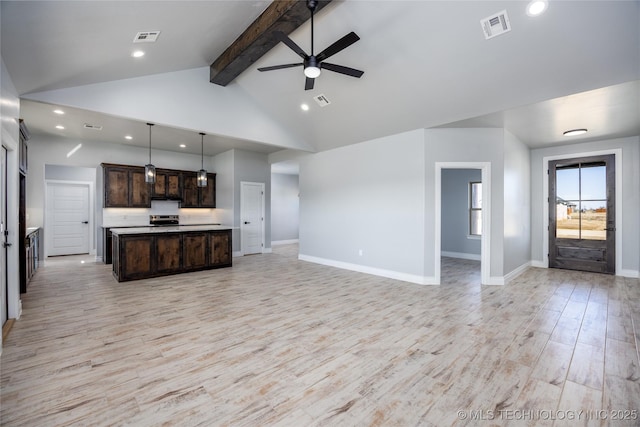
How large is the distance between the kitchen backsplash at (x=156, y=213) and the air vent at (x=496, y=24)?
7.55m

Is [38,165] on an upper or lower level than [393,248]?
upper

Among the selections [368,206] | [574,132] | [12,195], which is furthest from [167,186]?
[574,132]

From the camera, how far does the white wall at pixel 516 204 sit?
17.0 feet

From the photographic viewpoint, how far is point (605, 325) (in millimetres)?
3289

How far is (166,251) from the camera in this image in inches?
222

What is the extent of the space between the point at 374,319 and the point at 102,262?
6952mm

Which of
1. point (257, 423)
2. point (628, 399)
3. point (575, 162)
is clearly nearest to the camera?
point (257, 423)

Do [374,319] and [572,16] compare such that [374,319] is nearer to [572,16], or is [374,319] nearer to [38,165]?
[572,16]

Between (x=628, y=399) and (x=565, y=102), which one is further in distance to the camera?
(x=565, y=102)

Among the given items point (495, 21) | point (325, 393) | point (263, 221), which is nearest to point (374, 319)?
point (325, 393)

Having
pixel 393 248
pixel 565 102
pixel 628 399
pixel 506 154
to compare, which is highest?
pixel 565 102

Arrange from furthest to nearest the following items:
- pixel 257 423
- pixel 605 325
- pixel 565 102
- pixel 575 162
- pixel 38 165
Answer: pixel 38 165 < pixel 575 162 < pixel 565 102 < pixel 605 325 < pixel 257 423

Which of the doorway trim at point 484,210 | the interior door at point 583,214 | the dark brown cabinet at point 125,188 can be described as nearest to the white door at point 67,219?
the dark brown cabinet at point 125,188

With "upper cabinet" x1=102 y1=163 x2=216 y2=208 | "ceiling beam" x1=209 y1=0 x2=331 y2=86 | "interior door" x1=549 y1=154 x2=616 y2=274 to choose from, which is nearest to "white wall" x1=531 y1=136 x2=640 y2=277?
"interior door" x1=549 y1=154 x2=616 y2=274
